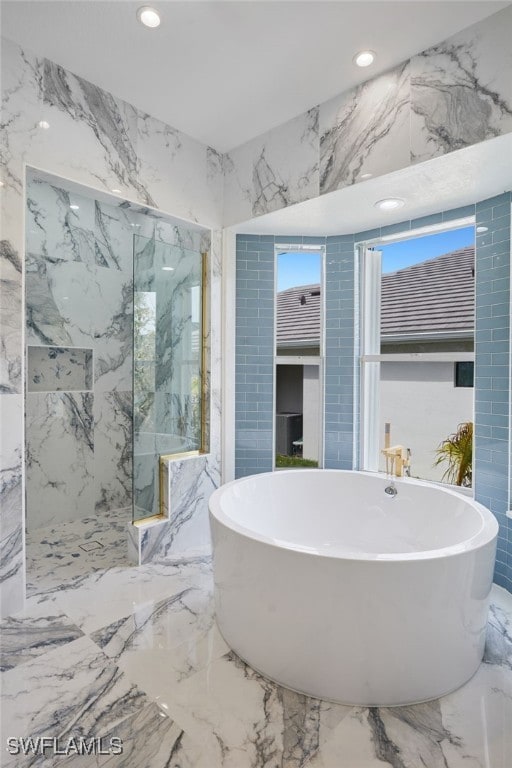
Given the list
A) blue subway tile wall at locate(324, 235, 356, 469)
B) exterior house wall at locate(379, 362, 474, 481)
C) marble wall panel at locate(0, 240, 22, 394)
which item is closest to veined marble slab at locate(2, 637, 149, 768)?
marble wall panel at locate(0, 240, 22, 394)

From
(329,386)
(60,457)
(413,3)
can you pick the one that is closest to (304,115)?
(413,3)

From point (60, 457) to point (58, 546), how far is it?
2.57ft

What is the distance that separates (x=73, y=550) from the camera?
311 cm

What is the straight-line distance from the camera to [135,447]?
2.91 metres

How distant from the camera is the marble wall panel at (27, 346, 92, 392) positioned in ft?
11.7

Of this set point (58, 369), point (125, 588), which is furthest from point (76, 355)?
point (125, 588)

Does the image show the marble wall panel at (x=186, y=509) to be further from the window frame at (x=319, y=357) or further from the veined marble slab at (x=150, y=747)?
the veined marble slab at (x=150, y=747)

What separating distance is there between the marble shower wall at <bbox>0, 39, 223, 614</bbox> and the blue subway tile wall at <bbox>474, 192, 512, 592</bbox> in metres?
1.87

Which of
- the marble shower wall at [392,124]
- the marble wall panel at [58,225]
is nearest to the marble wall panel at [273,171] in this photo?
the marble shower wall at [392,124]

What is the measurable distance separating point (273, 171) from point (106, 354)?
86.0 inches

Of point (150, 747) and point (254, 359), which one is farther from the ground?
point (254, 359)

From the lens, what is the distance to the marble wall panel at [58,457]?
3496 millimetres

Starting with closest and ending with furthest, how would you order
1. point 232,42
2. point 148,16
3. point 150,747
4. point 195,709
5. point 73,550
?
point 150,747 → point 195,709 → point 148,16 → point 232,42 → point 73,550

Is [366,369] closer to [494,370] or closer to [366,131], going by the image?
[494,370]
